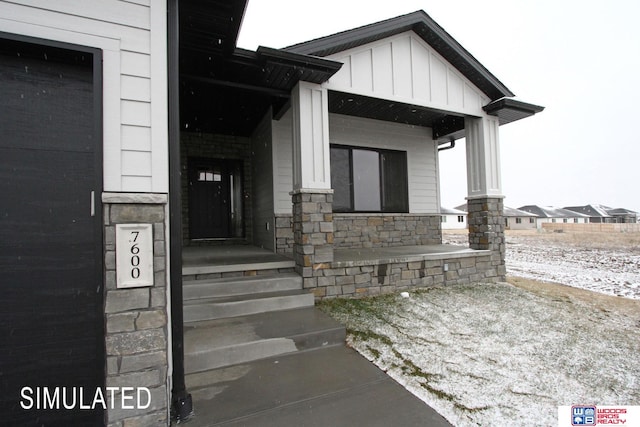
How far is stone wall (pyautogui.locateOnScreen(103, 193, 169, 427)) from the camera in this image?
1800 millimetres

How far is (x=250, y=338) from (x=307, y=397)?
0.83 meters

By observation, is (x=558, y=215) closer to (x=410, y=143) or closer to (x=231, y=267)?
(x=410, y=143)

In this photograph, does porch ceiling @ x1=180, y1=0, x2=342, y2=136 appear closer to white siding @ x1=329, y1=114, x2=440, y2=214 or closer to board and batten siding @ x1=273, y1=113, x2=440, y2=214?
board and batten siding @ x1=273, y1=113, x2=440, y2=214

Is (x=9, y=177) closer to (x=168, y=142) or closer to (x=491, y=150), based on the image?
(x=168, y=142)

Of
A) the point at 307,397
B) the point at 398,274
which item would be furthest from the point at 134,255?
the point at 398,274

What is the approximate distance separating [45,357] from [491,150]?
6537 millimetres

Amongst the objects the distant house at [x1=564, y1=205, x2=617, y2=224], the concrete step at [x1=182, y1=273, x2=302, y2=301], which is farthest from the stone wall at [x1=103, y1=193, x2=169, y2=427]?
the distant house at [x1=564, y1=205, x2=617, y2=224]

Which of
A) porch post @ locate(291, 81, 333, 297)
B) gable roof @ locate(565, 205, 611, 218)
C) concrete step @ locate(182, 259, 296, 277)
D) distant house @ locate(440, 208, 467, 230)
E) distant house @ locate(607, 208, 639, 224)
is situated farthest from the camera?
gable roof @ locate(565, 205, 611, 218)

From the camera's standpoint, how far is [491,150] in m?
5.51

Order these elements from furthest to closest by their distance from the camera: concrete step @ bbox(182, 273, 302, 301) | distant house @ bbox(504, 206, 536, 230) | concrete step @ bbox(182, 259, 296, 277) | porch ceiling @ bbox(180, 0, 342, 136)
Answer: distant house @ bbox(504, 206, 536, 230) < concrete step @ bbox(182, 259, 296, 277) < concrete step @ bbox(182, 273, 302, 301) < porch ceiling @ bbox(180, 0, 342, 136)

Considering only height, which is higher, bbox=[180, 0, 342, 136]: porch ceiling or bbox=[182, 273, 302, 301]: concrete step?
bbox=[180, 0, 342, 136]: porch ceiling

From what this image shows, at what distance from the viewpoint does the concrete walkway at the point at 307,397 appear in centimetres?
188

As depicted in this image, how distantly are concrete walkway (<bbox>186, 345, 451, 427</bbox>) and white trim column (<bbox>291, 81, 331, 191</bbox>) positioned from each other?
2.31 m

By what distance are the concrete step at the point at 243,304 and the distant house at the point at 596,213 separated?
6404 cm
